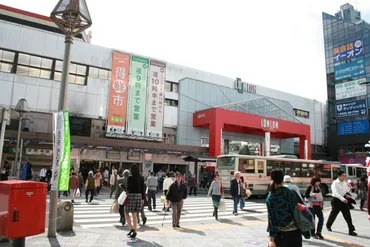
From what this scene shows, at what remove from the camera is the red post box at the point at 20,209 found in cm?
493

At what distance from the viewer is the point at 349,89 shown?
151 feet

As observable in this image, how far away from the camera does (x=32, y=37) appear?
25.9 meters

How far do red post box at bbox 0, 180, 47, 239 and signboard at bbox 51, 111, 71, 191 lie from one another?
1549 mm

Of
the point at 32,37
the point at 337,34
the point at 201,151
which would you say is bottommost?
the point at 201,151

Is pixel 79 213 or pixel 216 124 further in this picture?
pixel 216 124

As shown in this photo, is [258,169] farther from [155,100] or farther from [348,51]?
[348,51]

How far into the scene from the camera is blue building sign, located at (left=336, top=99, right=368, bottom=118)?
43500 mm

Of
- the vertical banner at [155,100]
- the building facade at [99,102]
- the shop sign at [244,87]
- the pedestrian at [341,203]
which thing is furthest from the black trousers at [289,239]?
the shop sign at [244,87]

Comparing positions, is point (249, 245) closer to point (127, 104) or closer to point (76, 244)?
point (76, 244)

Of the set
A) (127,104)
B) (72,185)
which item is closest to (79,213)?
(72,185)

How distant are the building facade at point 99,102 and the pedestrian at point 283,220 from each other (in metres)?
21.4

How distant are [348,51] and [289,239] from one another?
176 ft

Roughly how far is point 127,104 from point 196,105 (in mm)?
8566

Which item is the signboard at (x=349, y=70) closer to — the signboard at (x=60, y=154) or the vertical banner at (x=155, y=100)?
the vertical banner at (x=155, y=100)
